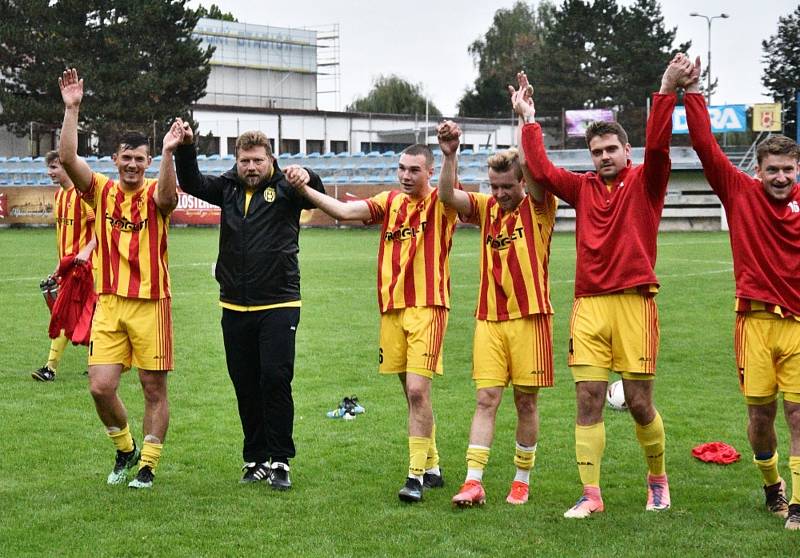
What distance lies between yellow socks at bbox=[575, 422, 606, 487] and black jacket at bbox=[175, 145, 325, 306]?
210 cm

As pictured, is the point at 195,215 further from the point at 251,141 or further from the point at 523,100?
the point at 523,100

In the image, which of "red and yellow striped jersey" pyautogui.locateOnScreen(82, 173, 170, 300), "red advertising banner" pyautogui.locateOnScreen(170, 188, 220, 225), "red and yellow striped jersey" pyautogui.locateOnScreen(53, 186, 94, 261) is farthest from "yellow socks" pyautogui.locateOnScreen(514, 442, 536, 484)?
"red advertising banner" pyautogui.locateOnScreen(170, 188, 220, 225)

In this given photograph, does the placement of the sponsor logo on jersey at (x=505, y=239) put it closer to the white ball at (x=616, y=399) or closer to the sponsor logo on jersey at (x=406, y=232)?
the sponsor logo on jersey at (x=406, y=232)

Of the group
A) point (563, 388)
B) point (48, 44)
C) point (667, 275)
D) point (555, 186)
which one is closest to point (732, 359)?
point (563, 388)

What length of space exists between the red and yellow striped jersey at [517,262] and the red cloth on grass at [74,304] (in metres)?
5.70

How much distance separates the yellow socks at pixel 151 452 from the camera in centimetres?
718

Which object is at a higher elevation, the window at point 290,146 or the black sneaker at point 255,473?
the window at point 290,146

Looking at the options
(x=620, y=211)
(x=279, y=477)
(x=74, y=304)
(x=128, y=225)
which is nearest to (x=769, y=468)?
(x=620, y=211)

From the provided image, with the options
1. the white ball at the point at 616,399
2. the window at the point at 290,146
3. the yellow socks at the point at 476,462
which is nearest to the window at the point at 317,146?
the window at the point at 290,146

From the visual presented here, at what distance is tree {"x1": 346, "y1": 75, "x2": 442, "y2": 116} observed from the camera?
9488cm

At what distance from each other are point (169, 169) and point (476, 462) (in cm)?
262

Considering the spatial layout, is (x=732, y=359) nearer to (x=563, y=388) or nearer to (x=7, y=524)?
(x=563, y=388)

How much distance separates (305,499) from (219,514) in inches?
23.5

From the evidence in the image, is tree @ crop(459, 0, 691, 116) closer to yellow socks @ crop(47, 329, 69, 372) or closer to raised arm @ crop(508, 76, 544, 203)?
yellow socks @ crop(47, 329, 69, 372)
